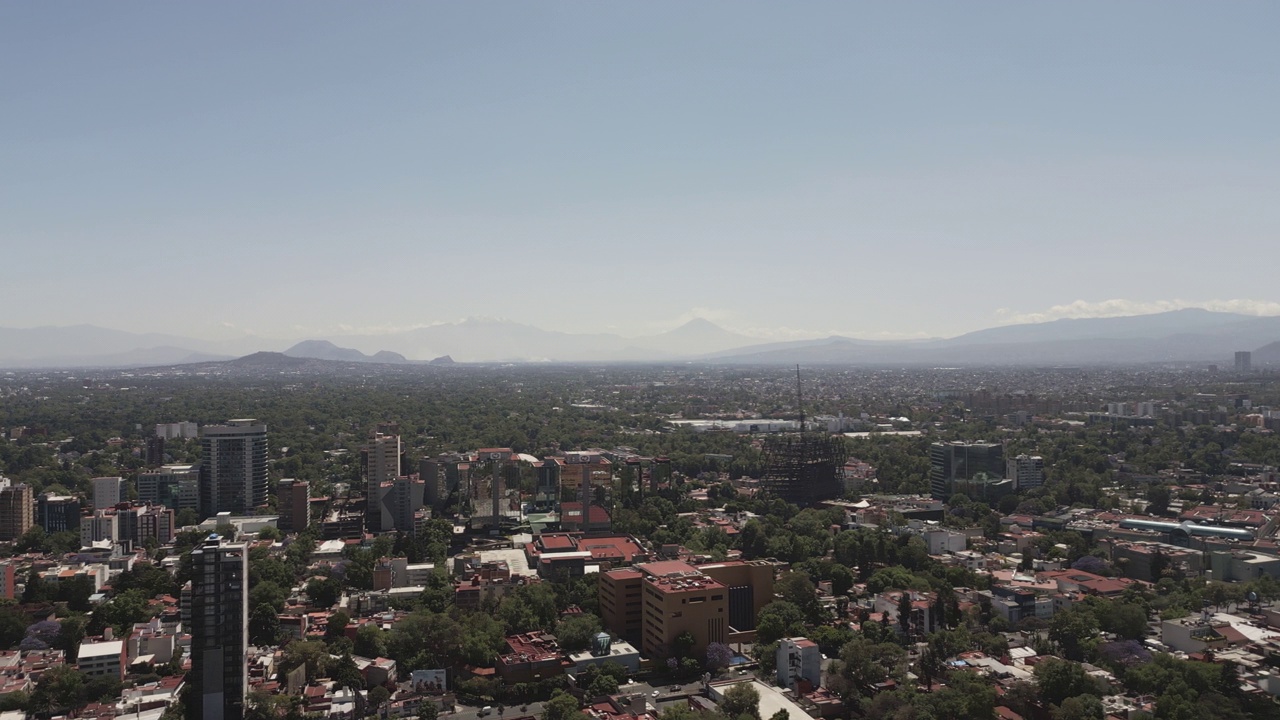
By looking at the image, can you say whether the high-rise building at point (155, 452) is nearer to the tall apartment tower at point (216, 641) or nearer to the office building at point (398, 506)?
the office building at point (398, 506)

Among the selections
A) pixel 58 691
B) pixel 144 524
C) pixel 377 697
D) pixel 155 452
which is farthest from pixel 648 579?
pixel 155 452

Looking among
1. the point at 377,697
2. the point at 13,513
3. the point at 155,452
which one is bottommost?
the point at 377,697

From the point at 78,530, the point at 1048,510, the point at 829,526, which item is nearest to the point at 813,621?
the point at 829,526

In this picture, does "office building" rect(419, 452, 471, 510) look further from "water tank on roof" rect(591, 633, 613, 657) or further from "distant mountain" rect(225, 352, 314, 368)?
"distant mountain" rect(225, 352, 314, 368)

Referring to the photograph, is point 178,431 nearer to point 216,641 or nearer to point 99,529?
point 99,529

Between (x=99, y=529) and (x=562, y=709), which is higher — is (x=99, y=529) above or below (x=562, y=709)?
above

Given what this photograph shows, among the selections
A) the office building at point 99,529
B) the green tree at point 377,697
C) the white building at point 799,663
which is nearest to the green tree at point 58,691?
the green tree at point 377,697

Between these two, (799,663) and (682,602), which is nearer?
(799,663)
